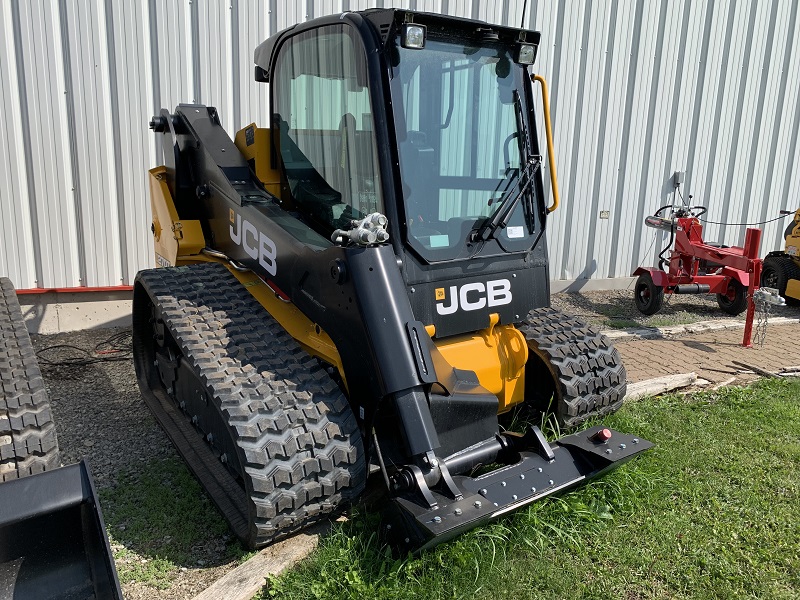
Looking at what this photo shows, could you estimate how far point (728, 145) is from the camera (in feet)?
30.0

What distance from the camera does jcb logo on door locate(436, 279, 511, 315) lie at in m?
3.18

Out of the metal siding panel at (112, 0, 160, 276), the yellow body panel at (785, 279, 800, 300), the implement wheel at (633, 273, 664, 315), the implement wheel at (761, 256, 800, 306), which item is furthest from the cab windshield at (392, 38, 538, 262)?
the implement wheel at (761, 256, 800, 306)

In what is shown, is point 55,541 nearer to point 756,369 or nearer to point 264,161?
point 264,161

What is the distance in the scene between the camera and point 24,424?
2.39 meters

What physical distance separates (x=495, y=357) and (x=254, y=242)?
1412 millimetres

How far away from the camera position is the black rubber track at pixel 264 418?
8.49 feet

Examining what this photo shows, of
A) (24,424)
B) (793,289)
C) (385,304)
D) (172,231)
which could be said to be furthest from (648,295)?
(24,424)

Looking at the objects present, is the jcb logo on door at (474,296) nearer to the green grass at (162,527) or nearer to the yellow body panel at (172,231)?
the green grass at (162,527)

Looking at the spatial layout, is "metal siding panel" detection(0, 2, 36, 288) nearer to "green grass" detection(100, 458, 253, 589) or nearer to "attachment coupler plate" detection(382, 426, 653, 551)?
"green grass" detection(100, 458, 253, 589)

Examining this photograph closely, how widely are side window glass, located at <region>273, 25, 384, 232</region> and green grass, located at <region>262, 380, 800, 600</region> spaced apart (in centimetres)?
152

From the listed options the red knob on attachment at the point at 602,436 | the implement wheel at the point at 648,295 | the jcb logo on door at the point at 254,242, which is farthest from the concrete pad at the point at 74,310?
the implement wheel at the point at 648,295

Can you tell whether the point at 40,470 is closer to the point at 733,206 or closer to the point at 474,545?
the point at 474,545

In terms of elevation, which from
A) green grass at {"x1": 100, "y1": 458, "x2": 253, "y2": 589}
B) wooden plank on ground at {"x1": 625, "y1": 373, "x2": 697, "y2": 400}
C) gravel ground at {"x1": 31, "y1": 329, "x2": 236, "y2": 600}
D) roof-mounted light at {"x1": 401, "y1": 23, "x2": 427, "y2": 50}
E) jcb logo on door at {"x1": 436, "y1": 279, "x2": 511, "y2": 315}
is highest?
roof-mounted light at {"x1": 401, "y1": 23, "x2": 427, "y2": 50}

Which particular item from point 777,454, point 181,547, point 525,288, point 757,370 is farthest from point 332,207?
point 757,370
